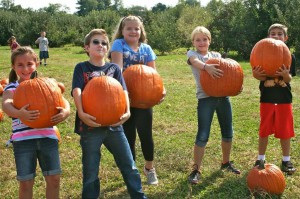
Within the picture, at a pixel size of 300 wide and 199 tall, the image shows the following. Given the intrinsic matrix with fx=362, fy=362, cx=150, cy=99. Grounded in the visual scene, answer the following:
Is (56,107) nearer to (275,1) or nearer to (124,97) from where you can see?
(124,97)

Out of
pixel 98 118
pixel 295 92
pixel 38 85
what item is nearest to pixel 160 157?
pixel 98 118

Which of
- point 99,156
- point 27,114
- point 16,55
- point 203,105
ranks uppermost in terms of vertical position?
point 16,55

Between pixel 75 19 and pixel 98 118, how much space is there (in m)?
46.7

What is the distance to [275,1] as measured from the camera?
1980 centimetres

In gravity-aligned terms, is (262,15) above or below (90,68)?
above

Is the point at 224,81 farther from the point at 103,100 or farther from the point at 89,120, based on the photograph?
the point at 89,120

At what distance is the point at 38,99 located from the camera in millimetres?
3539

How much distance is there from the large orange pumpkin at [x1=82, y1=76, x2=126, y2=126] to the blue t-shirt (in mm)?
845

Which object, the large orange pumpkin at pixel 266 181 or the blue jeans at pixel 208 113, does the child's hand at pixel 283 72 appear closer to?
the blue jeans at pixel 208 113

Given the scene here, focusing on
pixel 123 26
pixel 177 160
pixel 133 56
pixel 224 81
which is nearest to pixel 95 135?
pixel 133 56

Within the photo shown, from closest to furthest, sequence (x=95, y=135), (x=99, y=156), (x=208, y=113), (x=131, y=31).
A: (x=95, y=135) < (x=99, y=156) < (x=131, y=31) < (x=208, y=113)

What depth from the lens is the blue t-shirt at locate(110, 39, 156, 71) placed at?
452cm

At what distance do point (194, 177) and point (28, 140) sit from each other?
2261mm

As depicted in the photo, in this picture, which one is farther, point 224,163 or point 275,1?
point 275,1
